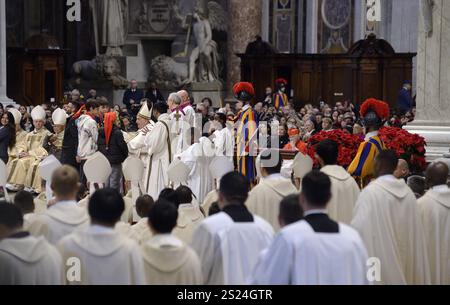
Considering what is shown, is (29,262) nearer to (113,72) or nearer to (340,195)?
(340,195)

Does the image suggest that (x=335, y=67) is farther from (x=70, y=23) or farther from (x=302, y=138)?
(x=302, y=138)

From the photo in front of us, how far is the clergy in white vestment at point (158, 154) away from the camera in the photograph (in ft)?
48.5

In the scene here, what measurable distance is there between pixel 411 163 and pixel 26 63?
638 inches

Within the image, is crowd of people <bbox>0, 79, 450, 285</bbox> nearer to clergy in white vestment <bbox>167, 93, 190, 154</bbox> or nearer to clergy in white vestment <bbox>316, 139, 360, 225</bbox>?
clergy in white vestment <bbox>316, 139, 360, 225</bbox>

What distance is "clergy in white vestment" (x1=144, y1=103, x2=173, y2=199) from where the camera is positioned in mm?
14789

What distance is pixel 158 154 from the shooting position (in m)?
14.9

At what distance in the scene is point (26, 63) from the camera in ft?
88.9

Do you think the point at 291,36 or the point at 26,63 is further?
the point at 291,36

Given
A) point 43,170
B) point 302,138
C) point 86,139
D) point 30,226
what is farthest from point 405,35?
point 30,226

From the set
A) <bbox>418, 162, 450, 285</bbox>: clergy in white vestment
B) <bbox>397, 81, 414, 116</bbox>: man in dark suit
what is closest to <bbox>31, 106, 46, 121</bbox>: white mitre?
<bbox>418, 162, 450, 285</bbox>: clergy in white vestment

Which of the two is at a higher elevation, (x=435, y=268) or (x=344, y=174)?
(x=344, y=174)

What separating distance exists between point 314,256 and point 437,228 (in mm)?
2944

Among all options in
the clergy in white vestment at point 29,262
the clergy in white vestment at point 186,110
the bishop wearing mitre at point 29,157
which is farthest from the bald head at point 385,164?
the bishop wearing mitre at point 29,157

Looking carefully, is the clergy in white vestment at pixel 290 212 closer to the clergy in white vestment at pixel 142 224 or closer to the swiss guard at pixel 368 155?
the clergy in white vestment at pixel 142 224
